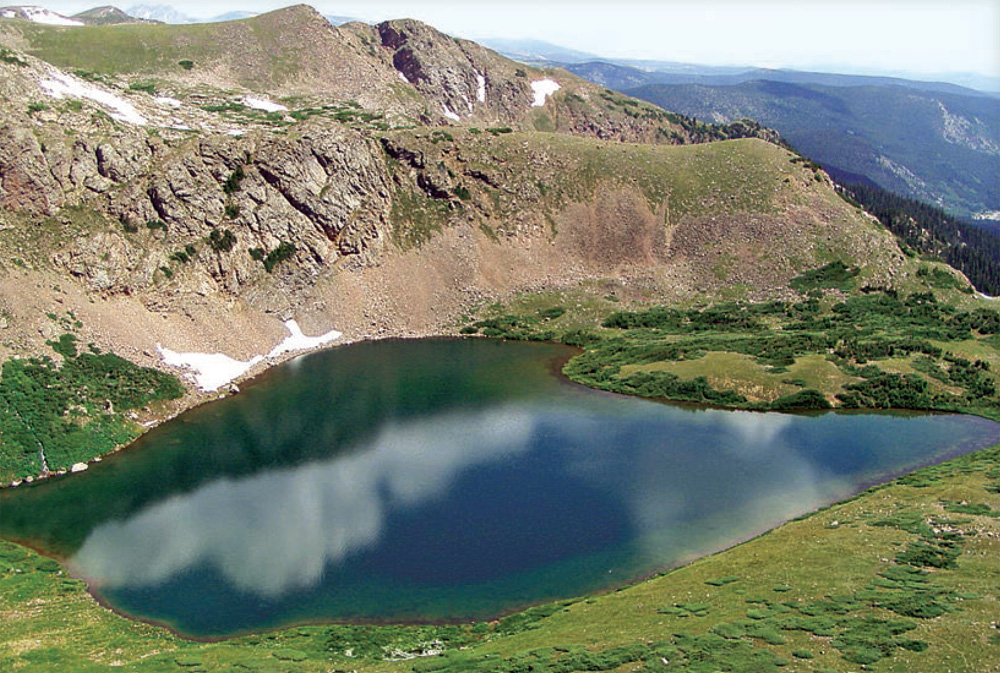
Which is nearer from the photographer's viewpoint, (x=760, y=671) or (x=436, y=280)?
(x=760, y=671)

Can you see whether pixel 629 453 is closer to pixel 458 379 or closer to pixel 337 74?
pixel 458 379

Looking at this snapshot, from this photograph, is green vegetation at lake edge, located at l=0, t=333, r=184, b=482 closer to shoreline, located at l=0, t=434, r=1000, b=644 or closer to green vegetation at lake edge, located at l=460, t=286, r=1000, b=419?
shoreline, located at l=0, t=434, r=1000, b=644

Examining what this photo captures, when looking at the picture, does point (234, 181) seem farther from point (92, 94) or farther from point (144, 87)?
point (144, 87)

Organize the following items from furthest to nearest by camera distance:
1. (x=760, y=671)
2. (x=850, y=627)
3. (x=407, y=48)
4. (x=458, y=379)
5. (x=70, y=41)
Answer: (x=407, y=48) → (x=70, y=41) → (x=458, y=379) → (x=850, y=627) → (x=760, y=671)

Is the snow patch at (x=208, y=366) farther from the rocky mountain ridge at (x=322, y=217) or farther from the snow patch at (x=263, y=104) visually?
the snow patch at (x=263, y=104)

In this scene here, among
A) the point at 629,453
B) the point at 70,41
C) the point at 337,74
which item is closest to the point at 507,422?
the point at 629,453

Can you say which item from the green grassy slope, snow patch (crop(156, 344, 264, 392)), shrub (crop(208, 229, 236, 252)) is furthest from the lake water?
the green grassy slope
